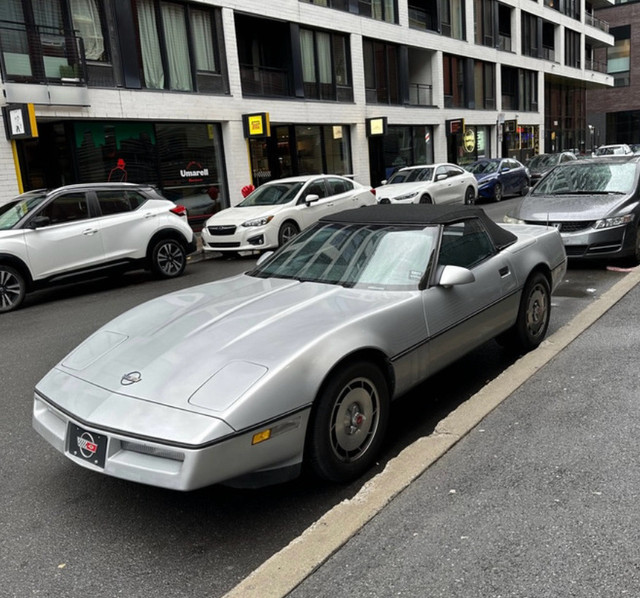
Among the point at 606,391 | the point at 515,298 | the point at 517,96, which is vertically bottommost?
the point at 606,391

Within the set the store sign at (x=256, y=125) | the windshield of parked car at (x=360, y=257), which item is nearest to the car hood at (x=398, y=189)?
the store sign at (x=256, y=125)

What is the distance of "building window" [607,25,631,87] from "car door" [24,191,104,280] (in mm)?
58926

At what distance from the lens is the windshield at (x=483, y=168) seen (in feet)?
73.0

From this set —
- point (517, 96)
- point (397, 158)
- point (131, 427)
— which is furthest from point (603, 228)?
point (517, 96)

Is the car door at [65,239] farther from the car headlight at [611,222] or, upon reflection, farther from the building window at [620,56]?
the building window at [620,56]

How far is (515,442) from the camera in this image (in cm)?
363

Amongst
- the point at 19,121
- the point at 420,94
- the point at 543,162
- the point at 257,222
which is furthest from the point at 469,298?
the point at 543,162

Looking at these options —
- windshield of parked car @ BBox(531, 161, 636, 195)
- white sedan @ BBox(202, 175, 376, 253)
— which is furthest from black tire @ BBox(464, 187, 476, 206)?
windshield of parked car @ BBox(531, 161, 636, 195)

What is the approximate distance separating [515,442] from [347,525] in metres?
1.30

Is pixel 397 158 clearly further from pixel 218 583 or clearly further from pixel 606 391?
pixel 218 583

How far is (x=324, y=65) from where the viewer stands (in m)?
22.3

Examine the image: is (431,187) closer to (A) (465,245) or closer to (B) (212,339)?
(A) (465,245)

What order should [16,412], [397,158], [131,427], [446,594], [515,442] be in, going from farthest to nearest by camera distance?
[397,158] < [16,412] < [515,442] < [131,427] < [446,594]

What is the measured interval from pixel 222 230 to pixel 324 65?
12567 mm
